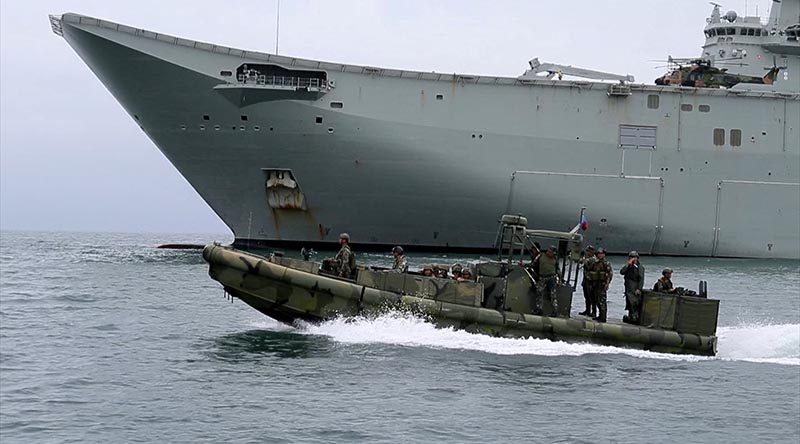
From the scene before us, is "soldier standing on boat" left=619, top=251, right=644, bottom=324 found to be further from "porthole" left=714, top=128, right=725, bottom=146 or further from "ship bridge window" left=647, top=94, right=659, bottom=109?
"porthole" left=714, top=128, right=725, bottom=146

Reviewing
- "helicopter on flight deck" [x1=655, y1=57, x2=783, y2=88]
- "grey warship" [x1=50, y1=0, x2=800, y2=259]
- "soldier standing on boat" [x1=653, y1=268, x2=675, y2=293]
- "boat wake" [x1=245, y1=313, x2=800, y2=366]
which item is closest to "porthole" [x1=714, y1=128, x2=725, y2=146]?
"grey warship" [x1=50, y1=0, x2=800, y2=259]

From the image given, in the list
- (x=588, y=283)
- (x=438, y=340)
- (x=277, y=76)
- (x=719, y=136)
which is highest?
(x=277, y=76)

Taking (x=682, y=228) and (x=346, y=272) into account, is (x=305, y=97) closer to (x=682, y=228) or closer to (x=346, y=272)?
(x=682, y=228)

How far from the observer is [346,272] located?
1662 centimetres

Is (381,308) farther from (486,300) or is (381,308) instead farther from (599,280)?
(599,280)

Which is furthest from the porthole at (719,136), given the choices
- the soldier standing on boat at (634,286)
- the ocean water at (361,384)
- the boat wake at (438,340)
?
the soldier standing on boat at (634,286)

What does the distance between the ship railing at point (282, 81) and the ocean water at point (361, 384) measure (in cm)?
1522

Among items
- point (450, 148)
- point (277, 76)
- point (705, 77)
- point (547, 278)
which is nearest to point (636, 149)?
point (705, 77)

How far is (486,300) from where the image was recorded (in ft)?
53.3

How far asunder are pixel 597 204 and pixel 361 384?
2663cm

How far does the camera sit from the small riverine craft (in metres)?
16.0

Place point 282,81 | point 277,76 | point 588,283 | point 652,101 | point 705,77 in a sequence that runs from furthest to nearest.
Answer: point 705,77, point 652,101, point 277,76, point 282,81, point 588,283

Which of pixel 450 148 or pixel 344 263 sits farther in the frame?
pixel 450 148

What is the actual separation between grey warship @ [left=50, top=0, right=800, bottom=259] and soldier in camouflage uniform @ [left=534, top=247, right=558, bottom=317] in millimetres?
19910
